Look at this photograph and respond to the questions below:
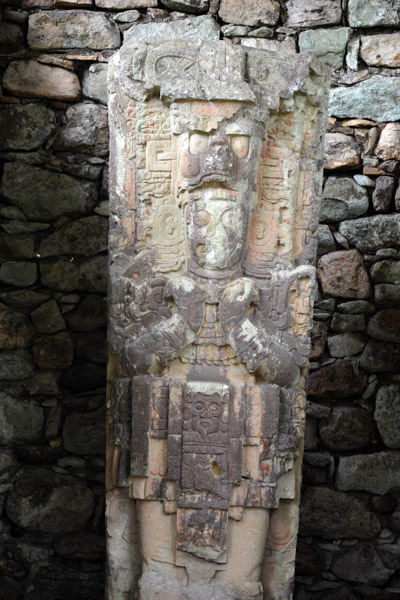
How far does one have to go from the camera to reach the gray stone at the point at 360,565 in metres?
4.49

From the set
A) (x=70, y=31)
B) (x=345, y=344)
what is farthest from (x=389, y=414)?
(x=70, y=31)

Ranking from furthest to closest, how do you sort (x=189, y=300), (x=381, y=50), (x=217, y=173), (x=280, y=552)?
(x=381, y=50), (x=280, y=552), (x=189, y=300), (x=217, y=173)

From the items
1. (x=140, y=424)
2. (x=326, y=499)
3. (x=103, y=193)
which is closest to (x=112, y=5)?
(x=103, y=193)

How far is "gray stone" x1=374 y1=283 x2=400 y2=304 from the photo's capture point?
450 cm

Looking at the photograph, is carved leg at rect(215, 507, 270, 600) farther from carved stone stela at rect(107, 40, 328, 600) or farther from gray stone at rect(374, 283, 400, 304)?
gray stone at rect(374, 283, 400, 304)

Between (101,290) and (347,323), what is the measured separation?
4.84 ft

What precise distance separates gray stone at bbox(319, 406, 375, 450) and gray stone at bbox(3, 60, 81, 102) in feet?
8.03

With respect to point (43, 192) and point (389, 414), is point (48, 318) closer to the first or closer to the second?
point (43, 192)

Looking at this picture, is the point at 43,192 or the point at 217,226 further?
the point at 43,192

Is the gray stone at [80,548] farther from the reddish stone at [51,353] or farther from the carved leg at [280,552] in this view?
the carved leg at [280,552]

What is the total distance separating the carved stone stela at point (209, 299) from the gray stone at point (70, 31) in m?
1.06

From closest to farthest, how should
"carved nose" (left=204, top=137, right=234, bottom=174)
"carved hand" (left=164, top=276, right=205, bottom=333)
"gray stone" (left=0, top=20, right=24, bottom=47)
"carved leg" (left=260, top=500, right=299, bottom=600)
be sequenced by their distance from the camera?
"carved nose" (left=204, top=137, right=234, bottom=174) → "carved hand" (left=164, top=276, right=205, bottom=333) → "carved leg" (left=260, top=500, right=299, bottom=600) → "gray stone" (left=0, top=20, right=24, bottom=47)

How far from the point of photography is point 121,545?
3.60m

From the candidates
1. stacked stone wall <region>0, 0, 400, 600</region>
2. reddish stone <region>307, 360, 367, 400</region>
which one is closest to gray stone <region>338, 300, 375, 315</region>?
stacked stone wall <region>0, 0, 400, 600</region>
